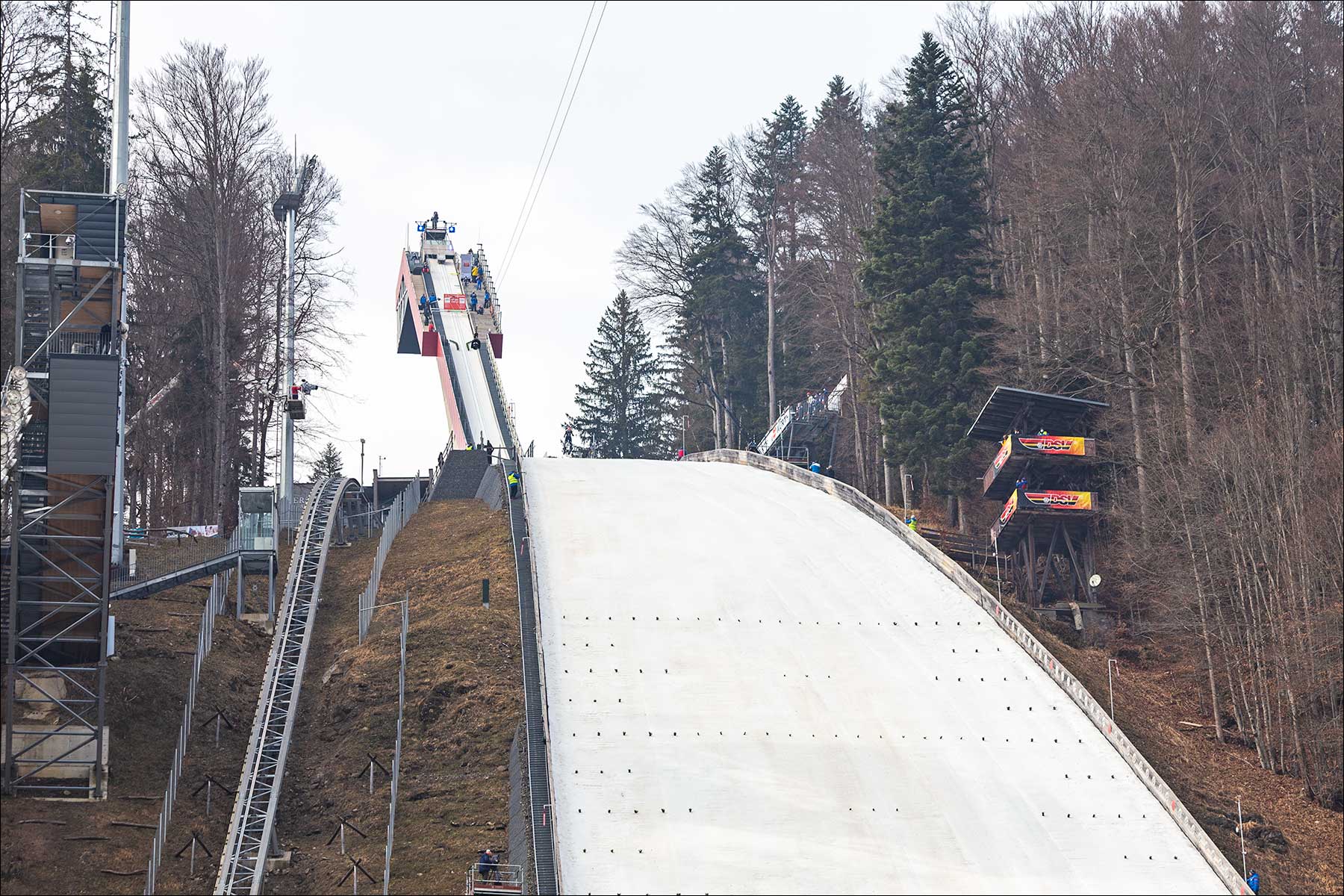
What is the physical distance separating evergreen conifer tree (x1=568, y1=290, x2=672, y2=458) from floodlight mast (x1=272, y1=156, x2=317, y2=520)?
35149 millimetres

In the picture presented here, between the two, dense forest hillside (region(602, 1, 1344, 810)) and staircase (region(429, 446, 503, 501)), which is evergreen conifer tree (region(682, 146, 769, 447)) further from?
staircase (region(429, 446, 503, 501))

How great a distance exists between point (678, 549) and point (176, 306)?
22121 millimetres

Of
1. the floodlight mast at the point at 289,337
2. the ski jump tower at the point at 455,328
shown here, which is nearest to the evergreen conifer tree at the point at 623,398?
the ski jump tower at the point at 455,328

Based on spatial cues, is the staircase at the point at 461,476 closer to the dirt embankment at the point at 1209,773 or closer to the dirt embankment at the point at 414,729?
the dirt embankment at the point at 414,729

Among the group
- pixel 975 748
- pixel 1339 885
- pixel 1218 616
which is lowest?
pixel 1339 885

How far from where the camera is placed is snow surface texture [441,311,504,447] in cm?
6241

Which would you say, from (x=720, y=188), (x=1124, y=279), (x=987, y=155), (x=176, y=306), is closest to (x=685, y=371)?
(x=720, y=188)

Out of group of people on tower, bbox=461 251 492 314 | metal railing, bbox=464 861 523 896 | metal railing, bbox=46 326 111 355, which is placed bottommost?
metal railing, bbox=464 861 523 896

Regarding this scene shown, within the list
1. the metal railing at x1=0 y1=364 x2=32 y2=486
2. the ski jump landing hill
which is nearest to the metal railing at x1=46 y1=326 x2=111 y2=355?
the metal railing at x1=0 y1=364 x2=32 y2=486

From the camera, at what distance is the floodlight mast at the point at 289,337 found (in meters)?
46.8

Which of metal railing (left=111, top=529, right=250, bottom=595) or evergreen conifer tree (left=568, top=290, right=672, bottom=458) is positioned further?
evergreen conifer tree (left=568, top=290, right=672, bottom=458)

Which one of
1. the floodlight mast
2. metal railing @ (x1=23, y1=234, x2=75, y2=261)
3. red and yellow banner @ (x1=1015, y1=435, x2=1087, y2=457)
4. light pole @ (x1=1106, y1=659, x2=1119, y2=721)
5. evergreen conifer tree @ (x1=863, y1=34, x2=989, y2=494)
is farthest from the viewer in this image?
evergreen conifer tree @ (x1=863, y1=34, x2=989, y2=494)

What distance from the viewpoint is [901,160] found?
53.0 m

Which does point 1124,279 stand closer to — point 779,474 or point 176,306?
point 779,474
